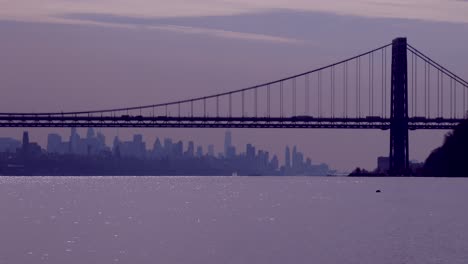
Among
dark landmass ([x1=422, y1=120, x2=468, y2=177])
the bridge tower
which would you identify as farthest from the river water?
dark landmass ([x1=422, y1=120, x2=468, y2=177])

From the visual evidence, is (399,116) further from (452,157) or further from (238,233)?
(238,233)

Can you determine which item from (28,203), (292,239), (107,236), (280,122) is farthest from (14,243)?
(280,122)

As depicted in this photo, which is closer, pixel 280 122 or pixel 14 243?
pixel 14 243

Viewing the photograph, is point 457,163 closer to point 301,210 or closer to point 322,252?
point 301,210

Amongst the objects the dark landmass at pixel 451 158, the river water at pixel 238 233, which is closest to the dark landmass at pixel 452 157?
the dark landmass at pixel 451 158

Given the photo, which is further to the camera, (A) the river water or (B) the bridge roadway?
(B) the bridge roadway

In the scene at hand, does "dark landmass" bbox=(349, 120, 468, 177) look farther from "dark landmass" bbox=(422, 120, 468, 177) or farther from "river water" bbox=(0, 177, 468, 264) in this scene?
"river water" bbox=(0, 177, 468, 264)

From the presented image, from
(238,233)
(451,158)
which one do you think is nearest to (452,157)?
(451,158)

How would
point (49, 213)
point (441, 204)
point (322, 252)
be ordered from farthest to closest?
point (441, 204), point (49, 213), point (322, 252)
